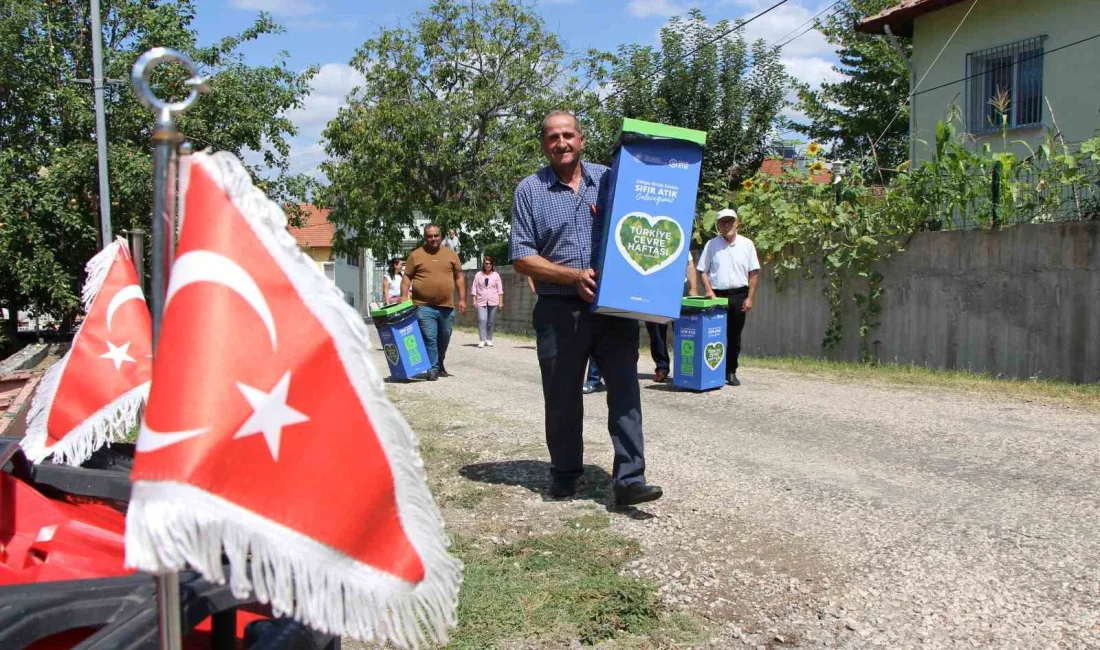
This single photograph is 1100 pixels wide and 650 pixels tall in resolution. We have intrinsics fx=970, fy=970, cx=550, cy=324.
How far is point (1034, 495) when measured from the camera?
4738mm

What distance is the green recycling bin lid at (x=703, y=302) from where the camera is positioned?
9031 mm

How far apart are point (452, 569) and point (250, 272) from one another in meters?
0.69

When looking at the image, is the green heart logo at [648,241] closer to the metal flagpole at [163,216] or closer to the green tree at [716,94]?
the metal flagpole at [163,216]

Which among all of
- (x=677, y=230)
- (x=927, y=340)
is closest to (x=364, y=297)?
(x=927, y=340)

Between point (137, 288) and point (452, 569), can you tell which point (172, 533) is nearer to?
point (452, 569)

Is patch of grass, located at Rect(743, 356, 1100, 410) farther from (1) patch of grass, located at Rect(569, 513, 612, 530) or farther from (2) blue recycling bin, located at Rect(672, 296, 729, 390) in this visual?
(1) patch of grass, located at Rect(569, 513, 612, 530)

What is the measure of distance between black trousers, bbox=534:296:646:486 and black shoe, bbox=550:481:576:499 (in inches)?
7.2

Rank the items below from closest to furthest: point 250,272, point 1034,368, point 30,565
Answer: point 250,272
point 30,565
point 1034,368

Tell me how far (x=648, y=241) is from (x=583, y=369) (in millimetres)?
695

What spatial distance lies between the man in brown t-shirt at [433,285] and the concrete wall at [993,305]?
5324mm

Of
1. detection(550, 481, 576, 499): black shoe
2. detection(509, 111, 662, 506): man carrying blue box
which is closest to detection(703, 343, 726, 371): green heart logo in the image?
detection(550, 481, 576, 499): black shoe

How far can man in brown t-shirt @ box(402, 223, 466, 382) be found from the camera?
10.9 meters

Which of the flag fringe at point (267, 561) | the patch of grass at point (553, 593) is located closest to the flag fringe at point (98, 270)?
the patch of grass at point (553, 593)

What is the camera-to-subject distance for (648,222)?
460cm
